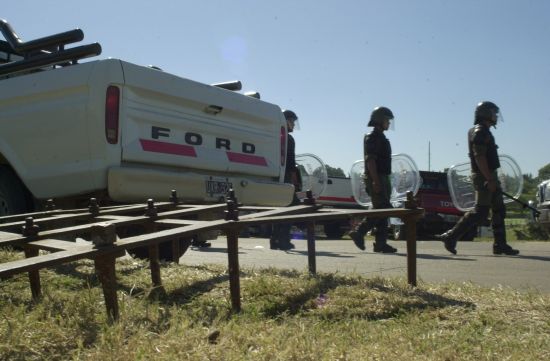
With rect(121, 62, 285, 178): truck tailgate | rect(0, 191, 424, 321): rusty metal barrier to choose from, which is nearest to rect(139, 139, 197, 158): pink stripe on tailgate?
rect(121, 62, 285, 178): truck tailgate

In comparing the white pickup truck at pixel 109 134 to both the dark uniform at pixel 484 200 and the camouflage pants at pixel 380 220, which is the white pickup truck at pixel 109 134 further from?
the dark uniform at pixel 484 200

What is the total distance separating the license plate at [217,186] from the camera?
6188 millimetres

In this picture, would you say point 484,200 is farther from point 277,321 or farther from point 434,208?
point 434,208

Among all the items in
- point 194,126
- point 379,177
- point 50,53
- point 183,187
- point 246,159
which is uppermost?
point 50,53

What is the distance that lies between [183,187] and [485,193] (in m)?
4.51

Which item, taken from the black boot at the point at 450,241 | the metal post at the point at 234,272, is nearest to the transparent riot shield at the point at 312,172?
the black boot at the point at 450,241

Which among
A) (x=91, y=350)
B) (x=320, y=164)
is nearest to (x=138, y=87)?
(x=91, y=350)

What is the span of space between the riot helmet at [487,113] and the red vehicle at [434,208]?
8.32 metres

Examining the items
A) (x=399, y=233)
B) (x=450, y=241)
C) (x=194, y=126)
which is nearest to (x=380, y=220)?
(x=450, y=241)

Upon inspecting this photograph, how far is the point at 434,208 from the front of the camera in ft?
58.7

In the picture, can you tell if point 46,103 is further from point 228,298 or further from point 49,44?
point 228,298

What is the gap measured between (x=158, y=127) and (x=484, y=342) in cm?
397

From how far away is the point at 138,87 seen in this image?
220 inches

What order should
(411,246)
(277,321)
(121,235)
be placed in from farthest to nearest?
(121,235), (411,246), (277,321)
